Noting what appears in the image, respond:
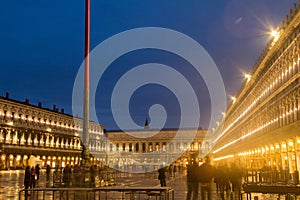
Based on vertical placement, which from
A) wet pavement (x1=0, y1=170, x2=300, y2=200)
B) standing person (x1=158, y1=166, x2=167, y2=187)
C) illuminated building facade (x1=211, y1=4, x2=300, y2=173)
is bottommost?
wet pavement (x1=0, y1=170, x2=300, y2=200)

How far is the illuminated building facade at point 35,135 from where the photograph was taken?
91438 mm

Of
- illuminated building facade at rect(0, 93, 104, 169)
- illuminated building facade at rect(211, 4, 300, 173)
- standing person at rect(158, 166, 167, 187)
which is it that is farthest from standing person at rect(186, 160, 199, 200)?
illuminated building facade at rect(0, 93, 104, 169)

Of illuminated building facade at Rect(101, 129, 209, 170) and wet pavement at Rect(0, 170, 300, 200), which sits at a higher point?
illuminated building facade at Rect(101, 129, 209, 170)

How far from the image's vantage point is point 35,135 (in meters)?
104

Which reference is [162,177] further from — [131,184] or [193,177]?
[193,177]

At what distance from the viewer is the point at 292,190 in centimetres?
1433

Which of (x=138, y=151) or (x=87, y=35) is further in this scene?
(x=138, y=151)

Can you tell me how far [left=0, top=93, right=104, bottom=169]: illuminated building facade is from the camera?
9144 centimetres

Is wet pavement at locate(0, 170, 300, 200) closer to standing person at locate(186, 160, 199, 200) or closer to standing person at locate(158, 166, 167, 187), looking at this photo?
standing person at locate(158, 166, 167, 187)

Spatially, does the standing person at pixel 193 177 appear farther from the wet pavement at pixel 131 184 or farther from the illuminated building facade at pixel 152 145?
the illuminated building facade at pixel 152 145

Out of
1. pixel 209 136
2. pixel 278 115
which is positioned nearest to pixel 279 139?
pixel 278 115

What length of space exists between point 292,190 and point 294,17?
2013 cm

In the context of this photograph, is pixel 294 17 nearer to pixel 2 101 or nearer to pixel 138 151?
pixel 2 101

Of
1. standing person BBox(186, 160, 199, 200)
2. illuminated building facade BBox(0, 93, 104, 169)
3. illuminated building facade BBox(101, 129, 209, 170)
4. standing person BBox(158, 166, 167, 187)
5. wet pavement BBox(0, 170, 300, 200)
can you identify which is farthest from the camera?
illuminated building facade BBox(101, 129, 209, 170)
